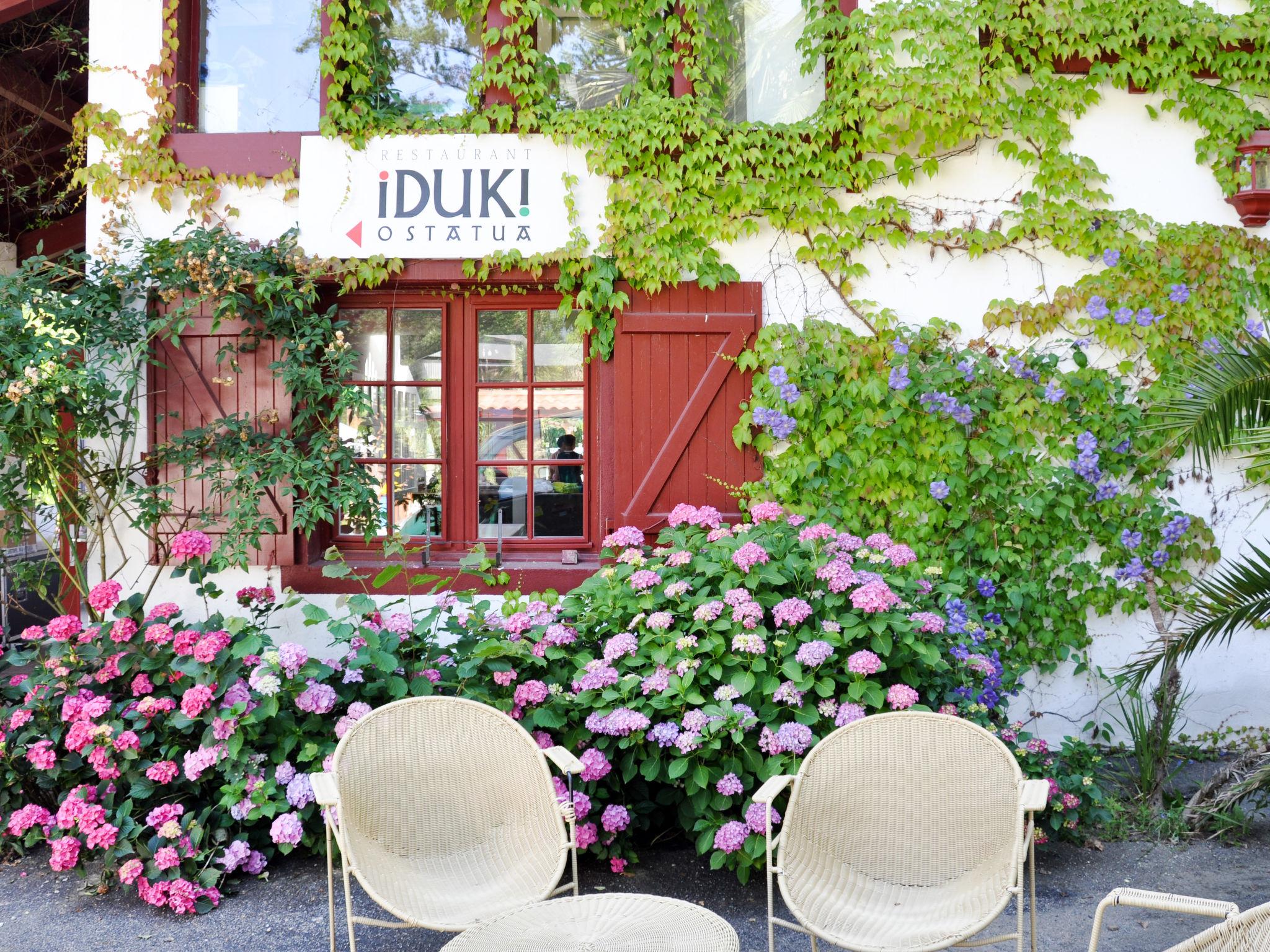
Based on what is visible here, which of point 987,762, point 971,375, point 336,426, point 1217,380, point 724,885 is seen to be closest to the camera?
point 987,762

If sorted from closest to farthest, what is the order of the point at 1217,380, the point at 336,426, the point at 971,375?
the point at 1217,380, the point at 971,375, the point at 336,426

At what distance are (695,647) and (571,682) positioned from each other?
0.49 metres

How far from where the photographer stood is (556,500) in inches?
201

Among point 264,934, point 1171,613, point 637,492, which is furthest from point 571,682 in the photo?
point 1171,613

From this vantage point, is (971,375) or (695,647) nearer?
(695,647)

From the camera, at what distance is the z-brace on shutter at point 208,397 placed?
16.0 ft

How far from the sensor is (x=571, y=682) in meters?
3.47

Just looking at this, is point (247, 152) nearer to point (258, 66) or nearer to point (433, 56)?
point (258, 66)

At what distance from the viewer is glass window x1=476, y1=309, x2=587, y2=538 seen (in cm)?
507

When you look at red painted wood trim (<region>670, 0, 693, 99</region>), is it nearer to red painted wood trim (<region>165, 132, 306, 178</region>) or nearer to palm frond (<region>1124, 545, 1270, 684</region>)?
red painted wood trim (<region>165, 132, 306, 178</region>)

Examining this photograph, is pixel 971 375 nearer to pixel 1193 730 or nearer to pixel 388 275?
pixel 1193 730

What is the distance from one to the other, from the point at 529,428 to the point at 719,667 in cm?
220

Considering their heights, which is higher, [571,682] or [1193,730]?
[571,682]

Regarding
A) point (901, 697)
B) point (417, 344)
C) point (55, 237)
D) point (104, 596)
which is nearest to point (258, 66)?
point (417, 344)
